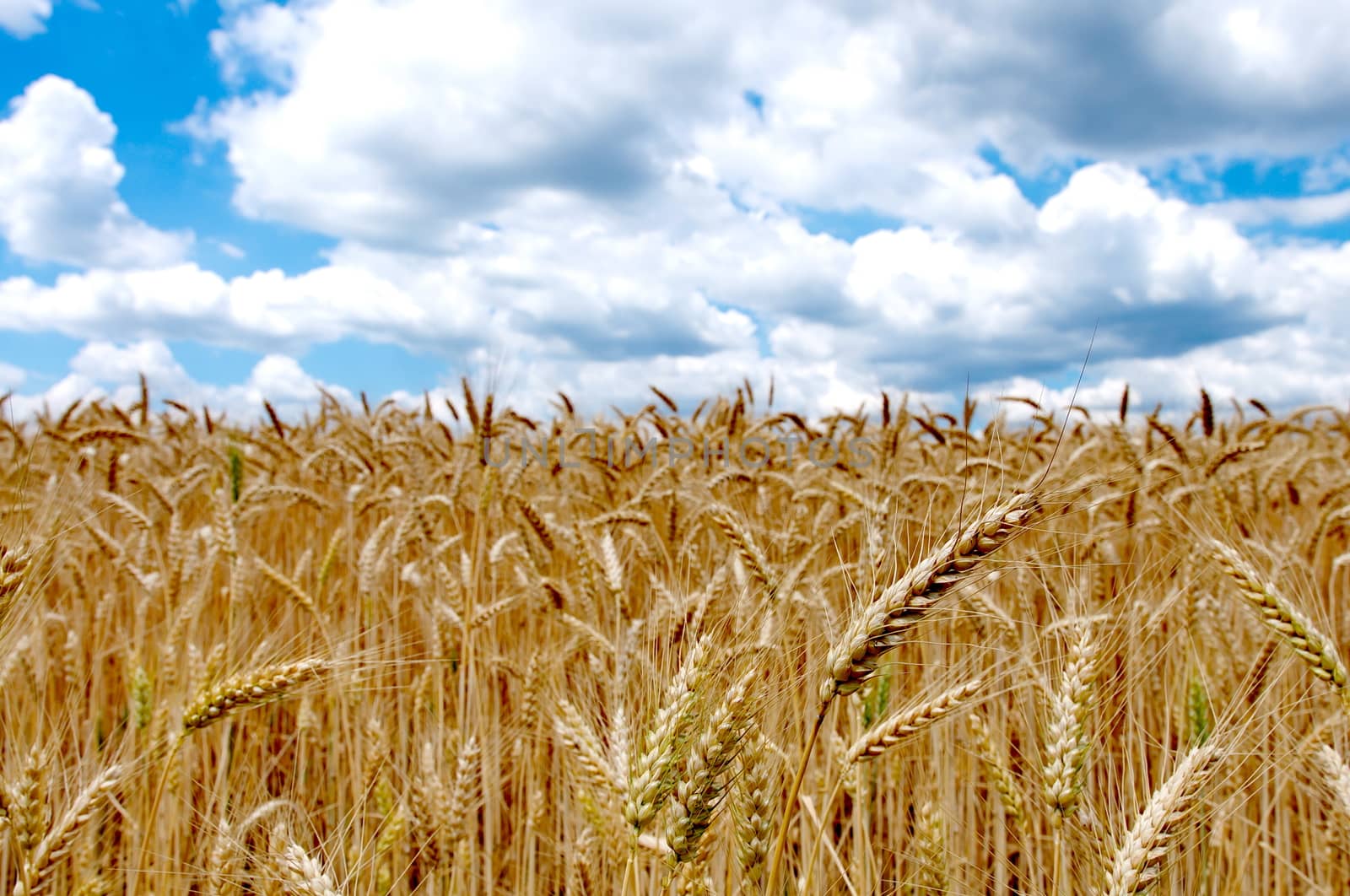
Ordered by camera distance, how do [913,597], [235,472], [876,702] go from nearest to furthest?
[913,597] → [876,702] → [235,472]

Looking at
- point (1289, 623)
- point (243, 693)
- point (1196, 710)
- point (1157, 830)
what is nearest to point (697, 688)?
→ point (1157, 830)

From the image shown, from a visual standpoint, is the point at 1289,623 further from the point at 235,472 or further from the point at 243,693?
the point at 235,472

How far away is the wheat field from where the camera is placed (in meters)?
1.15

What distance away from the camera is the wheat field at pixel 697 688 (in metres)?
1.15

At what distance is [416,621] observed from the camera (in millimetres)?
3590

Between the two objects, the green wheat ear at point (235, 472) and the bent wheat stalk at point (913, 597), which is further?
the green wheat ear at point (235, 472)

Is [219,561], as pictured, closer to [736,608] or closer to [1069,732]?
[736,608]

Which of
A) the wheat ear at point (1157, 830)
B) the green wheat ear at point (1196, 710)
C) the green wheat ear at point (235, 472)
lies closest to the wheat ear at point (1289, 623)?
the wheat ear at point (1157, 830)

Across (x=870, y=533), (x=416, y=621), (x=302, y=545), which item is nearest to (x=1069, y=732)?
(x=870, y=533)

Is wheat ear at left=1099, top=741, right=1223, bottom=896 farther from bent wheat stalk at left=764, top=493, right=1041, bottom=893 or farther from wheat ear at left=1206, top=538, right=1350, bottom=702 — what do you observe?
bent wheat stalk at left=764, top=493, right=1041, bottom=893

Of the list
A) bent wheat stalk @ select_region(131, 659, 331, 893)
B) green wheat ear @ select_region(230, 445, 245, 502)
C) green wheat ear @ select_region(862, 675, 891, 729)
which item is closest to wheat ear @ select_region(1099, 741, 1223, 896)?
green wheat ear @ select_region(862, 675, 891, 729)

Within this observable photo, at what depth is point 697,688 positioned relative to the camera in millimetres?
1079

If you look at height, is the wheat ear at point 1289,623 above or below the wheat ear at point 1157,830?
above

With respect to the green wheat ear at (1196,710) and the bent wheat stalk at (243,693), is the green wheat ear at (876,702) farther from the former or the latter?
the bent wheat stalk at (243,693)
